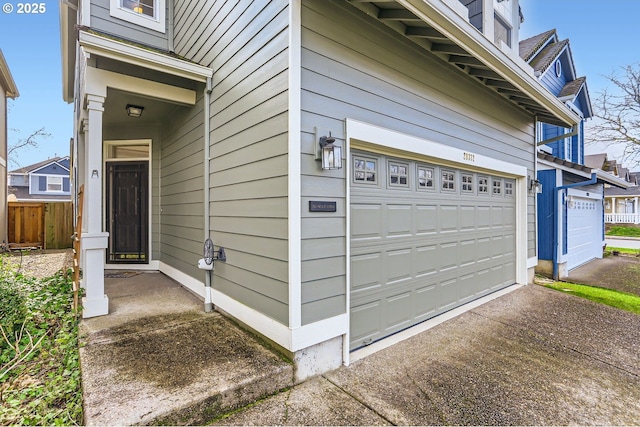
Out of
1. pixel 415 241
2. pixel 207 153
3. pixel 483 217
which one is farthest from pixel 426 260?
pixel 207 153

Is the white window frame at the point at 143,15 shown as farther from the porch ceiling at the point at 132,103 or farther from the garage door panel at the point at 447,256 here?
the garage door panel at the point at 447,256

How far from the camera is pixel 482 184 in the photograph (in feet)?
15.8

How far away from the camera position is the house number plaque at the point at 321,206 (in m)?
2.53

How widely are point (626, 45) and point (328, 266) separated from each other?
16.0 metres

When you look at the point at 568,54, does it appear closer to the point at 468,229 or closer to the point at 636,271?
the point at 636,271

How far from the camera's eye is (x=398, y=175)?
137 inches

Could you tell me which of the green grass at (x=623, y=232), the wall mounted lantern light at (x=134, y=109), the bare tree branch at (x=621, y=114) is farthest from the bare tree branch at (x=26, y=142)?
the green grass at (x=623, y=232)

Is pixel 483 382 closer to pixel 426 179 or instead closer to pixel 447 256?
pixel 447 256

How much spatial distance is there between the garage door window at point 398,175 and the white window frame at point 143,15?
4.15 metres

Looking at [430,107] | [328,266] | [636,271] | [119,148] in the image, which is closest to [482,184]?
[430,107]

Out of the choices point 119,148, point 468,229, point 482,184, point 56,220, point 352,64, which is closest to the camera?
point 352,64

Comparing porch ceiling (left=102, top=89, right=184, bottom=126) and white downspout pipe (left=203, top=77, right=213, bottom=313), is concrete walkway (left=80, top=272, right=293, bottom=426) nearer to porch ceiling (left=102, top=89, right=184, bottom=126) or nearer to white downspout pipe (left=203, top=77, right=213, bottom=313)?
white downspout pipe (left=203, top=77, right=213, bottom=313)

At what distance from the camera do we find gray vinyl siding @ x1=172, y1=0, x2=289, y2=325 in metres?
2.54

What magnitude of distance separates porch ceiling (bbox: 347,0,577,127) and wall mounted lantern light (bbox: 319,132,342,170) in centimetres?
132
